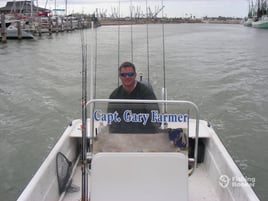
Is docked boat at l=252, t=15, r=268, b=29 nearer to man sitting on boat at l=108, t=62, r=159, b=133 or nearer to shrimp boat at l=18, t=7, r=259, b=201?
shrimp boat at l=18, t=7, r=259, b=201

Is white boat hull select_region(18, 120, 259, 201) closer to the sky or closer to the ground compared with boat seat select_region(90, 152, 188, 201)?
closer to the ground

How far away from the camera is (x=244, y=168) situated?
6.29 m

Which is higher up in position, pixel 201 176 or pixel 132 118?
pixel 132 118

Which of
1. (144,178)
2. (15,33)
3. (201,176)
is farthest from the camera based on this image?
(15,33)

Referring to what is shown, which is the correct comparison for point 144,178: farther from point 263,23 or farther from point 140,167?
point 263,23

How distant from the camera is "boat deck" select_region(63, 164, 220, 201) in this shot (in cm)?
362

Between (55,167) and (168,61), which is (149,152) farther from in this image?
(168,61)

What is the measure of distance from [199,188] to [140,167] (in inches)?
57.5

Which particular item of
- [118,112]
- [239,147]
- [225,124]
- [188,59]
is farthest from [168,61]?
[118,112]

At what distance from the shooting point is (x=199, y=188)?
12.6 feet

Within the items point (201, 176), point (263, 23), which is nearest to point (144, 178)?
A: point (201, 176)

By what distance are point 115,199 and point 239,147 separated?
5322mm

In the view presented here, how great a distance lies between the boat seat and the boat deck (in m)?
1.00

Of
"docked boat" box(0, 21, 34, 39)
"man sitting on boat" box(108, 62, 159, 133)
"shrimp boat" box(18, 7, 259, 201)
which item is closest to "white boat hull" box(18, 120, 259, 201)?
"shrimp boat" box(18, 7, 259, 201)
